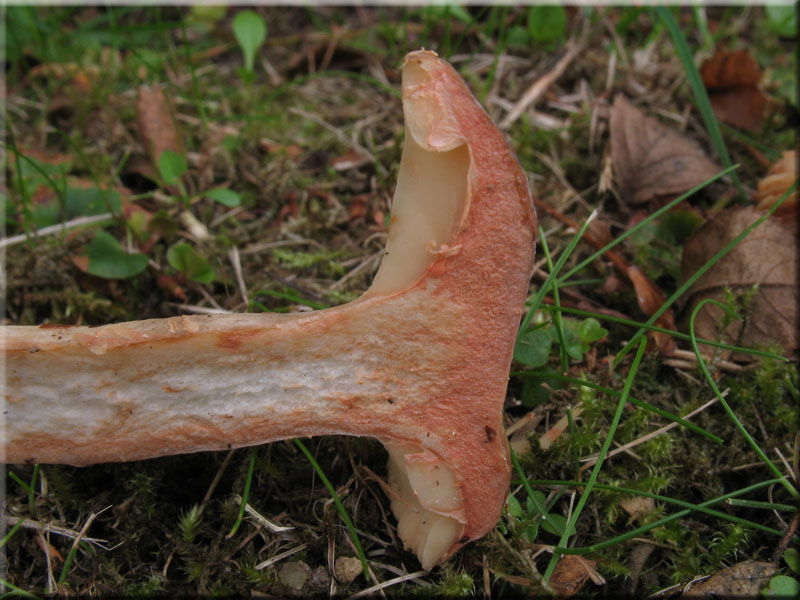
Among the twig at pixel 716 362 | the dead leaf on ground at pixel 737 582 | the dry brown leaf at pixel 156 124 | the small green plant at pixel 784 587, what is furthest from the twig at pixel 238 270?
the small green plant at pixel 784 587

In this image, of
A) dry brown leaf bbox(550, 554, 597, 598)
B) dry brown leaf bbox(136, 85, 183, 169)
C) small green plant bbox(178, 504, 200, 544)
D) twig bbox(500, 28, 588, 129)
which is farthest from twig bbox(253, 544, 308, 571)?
twig bbox(500, 28, 588, 129)

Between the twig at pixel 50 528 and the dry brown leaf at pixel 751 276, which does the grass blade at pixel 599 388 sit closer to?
the dry brown leaf at pixel 751 276

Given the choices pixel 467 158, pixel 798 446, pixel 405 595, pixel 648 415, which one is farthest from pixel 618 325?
pixel 405 595

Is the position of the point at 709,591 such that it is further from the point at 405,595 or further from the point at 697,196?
the point at 697,196

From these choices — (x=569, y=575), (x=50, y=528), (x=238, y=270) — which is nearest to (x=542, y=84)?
(x=238, y=270)

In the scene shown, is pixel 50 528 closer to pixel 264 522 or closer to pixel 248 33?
pixel 264 522

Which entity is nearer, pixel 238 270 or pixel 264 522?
pixel 264 522

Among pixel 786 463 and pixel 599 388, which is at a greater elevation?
pixel 599 388
